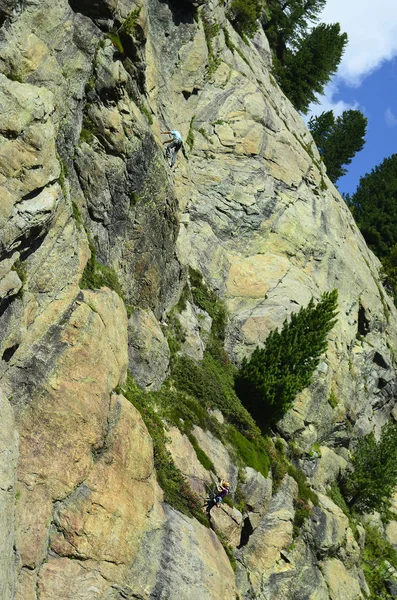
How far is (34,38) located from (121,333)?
37.2 feet

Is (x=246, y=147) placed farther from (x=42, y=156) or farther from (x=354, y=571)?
(x=354, y=571)

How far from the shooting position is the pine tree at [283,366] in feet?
100

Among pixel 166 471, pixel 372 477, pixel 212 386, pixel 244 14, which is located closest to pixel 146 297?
pixel 212 386

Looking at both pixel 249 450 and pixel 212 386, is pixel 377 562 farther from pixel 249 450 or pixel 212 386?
pixel 212 386

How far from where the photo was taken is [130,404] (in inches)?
821

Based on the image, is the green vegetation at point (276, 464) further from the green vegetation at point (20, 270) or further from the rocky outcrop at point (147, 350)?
the green vegetation at point (20, 270)

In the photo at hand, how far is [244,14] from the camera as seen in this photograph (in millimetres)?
49219

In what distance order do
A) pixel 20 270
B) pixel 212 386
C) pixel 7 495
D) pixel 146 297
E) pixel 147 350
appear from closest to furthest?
pixel 7 495
pixel 20 270
pixel 147 350
pixel 146 297
pixel 212 386

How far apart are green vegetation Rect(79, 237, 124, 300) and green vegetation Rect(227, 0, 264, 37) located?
34702 mm

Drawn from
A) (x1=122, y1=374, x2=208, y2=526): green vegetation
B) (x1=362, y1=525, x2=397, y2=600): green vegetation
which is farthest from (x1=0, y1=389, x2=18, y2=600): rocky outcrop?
(x1=362, y1=525, x2=397, y2=600): green vegetation

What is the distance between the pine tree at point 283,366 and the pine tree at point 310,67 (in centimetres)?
3760

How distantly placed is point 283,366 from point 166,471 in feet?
38.2

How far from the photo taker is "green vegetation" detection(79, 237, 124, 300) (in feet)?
68.7

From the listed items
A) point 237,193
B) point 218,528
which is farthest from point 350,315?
point 218,528
